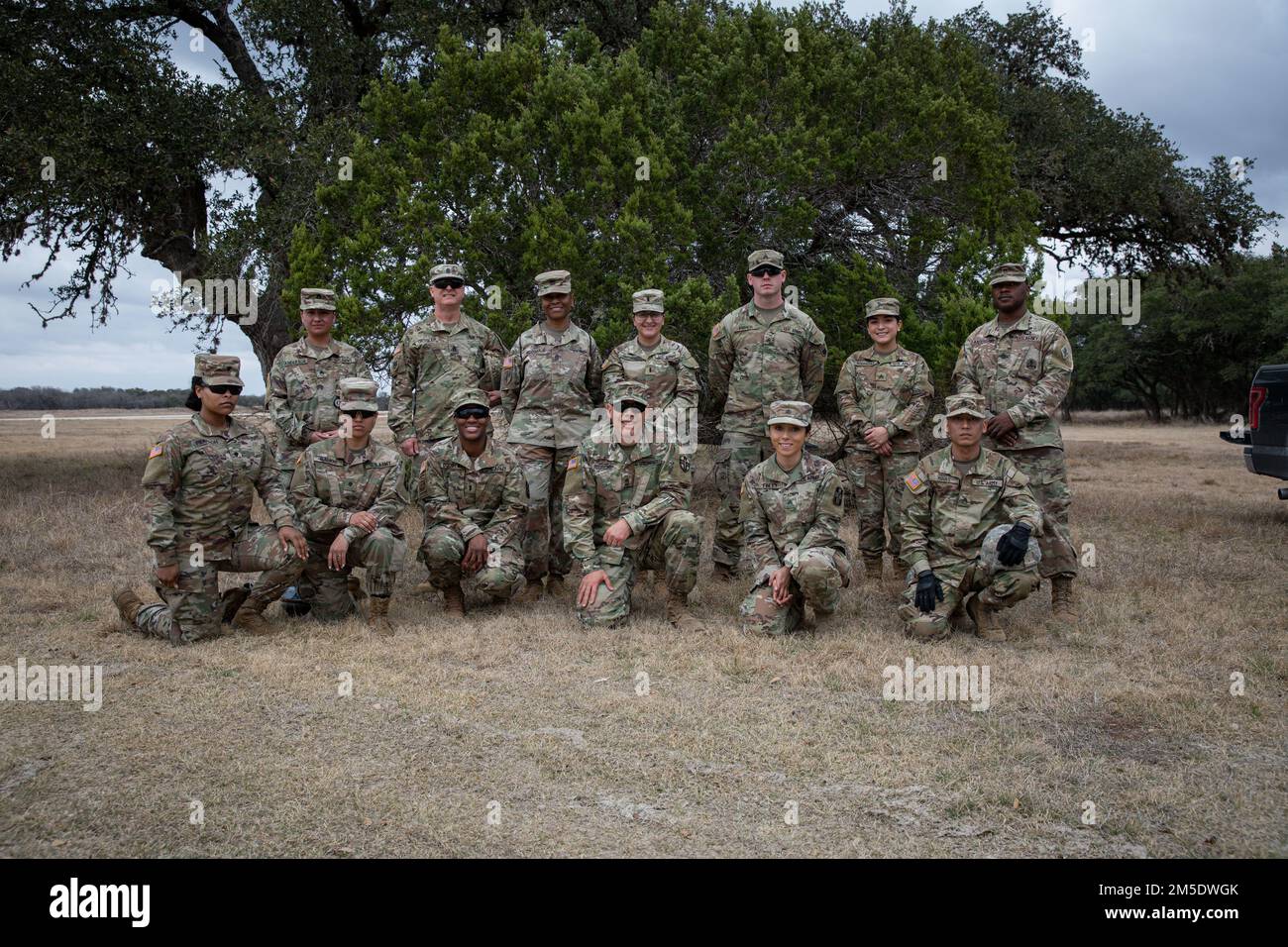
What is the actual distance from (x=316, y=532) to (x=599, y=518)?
6.31 ft

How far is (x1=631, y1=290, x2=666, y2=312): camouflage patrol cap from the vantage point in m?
7.12

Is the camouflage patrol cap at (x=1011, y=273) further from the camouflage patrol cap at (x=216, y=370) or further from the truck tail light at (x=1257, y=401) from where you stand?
the camouflage patrol cap at (x=216, y=370)

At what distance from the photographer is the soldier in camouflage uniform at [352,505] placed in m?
6.12

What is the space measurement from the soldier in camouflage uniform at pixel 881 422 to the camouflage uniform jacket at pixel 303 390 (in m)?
4.03

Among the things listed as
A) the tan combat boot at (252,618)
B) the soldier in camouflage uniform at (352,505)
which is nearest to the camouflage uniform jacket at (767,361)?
the soldier in camouflage uniform at (352,505)

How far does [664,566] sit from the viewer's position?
255 inches

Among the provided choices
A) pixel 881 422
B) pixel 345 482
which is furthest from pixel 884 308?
pixel 345 482

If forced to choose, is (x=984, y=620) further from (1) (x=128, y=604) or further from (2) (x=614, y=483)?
(1) (x=128, y=604)

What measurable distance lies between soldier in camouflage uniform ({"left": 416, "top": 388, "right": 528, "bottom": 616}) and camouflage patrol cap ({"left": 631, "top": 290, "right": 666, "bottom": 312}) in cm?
139

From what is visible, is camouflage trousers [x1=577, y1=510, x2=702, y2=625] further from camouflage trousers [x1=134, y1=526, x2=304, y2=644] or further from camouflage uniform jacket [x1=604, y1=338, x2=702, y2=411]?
camouflage trousers [x1=134, y1=526, x2=304, y2=644]

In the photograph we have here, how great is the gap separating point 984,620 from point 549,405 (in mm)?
3491

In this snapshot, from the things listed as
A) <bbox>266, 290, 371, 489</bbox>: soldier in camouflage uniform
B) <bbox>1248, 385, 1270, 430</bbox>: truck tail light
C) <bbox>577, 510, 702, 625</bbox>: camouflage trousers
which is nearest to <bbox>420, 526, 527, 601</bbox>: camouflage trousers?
<bbox>577, 510, 702, 625</bbox>: camouflage trousers

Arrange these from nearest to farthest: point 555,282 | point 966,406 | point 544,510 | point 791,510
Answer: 1. point 966,406
2. point 791,510
3. point 544,510
4. point 555,282

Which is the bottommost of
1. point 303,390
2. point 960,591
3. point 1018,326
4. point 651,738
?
point 651,738
